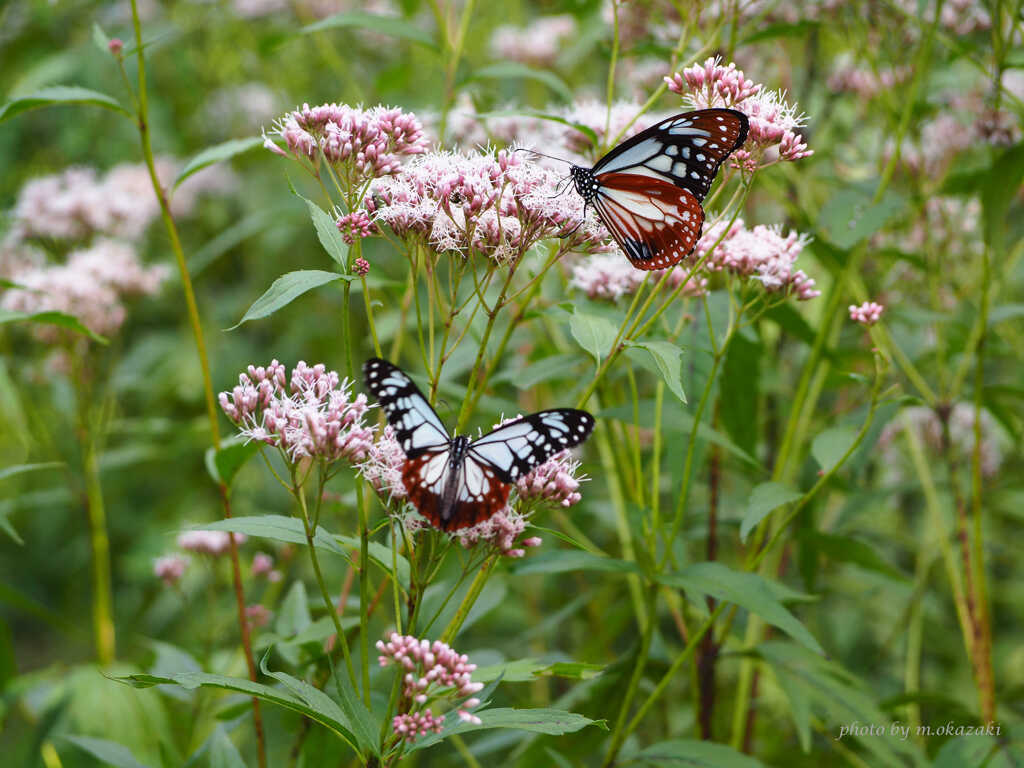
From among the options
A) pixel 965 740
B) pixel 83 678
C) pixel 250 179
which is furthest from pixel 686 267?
pixel 250 179

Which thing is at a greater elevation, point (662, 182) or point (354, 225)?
point (662, 182)

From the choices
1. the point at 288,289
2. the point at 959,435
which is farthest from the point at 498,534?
the point at 959,435

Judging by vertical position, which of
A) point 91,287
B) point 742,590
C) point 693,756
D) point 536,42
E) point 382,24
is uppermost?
point 536,42

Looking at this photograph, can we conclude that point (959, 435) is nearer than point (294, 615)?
No

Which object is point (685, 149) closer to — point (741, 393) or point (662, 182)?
point (662, 182)

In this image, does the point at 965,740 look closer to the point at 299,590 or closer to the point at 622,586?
the point at 622,586

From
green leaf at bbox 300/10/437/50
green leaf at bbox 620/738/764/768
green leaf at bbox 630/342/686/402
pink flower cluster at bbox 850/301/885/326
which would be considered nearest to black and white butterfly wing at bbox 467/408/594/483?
green leaf at bbox 630/342/686/402

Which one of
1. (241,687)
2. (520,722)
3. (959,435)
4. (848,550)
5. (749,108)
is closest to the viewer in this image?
(241,687)
